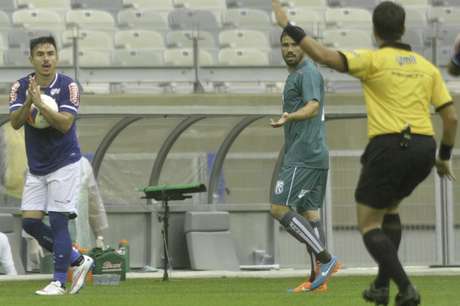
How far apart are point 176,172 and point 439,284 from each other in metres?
5.17

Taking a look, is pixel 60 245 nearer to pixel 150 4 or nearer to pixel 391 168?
pixel 391 168

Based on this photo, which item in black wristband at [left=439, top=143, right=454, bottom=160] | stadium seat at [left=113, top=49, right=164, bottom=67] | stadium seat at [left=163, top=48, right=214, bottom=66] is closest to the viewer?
black wristband at [left=439, top=143, right=454, bottom=160]

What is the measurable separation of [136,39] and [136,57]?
1233mm

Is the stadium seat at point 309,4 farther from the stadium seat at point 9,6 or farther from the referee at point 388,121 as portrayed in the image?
the referee at point 388,121

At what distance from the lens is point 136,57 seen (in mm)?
22938

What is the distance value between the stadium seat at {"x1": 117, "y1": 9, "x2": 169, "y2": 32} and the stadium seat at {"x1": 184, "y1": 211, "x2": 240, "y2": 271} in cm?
941

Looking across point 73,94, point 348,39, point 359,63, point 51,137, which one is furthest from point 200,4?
point 359,63

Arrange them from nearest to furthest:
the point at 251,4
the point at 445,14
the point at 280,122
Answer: the point at 280,122
the point at 445,14
the point at 251,4

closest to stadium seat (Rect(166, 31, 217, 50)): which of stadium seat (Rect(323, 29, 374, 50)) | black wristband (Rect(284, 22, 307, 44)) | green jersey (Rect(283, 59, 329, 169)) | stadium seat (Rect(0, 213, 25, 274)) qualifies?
stadium seat (Rect(323, 29, 374, 50))

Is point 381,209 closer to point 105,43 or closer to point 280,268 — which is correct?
point 280,268

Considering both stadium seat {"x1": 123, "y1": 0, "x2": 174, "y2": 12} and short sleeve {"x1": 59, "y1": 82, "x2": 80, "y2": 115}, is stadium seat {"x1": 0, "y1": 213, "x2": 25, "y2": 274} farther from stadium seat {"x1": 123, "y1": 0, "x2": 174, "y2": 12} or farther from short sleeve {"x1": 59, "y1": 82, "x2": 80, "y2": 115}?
stadium seat {"x1": 123, "y1": 0, "x2": 174, "y2": 12}

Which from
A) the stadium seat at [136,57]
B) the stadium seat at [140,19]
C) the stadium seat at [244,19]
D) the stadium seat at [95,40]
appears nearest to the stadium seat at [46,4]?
the stadium seat at [140,19]

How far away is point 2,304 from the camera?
9.00 metres

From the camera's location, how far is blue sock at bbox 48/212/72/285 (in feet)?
32.7
